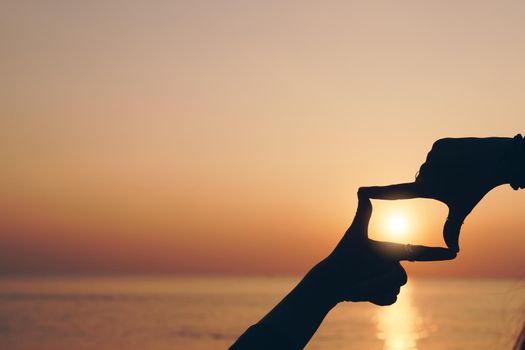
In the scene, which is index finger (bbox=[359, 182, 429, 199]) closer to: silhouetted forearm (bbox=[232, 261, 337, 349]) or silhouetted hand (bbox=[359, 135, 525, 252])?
silhouetted hand (bbox=[359, 135, 525, 252])

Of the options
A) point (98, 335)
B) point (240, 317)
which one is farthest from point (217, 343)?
point (240, 317)

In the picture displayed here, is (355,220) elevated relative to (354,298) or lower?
elevated

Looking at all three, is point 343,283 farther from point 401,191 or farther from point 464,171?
point 464,171

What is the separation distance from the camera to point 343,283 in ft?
8.77

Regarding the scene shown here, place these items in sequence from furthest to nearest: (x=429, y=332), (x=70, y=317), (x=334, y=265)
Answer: (x=70, y=317), (x=429, y=332), (x=334, y=265)

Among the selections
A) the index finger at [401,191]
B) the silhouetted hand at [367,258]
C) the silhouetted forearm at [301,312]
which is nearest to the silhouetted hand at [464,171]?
the index finger at [401,191]

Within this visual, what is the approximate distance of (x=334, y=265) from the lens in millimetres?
2691

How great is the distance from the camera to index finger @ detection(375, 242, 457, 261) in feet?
8.91

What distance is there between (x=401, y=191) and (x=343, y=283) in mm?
364

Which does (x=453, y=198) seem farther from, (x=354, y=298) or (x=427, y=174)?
(x=354, y=298)

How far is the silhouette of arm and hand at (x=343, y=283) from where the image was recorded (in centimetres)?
254

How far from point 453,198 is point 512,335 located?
1.01 m

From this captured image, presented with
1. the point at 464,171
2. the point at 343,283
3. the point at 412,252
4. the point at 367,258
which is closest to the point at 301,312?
the point at 343,283

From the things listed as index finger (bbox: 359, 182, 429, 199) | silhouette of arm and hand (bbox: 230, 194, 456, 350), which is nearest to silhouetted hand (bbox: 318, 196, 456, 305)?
silhouette of arm and hand (bbox: 230, 194, 456, 350)
